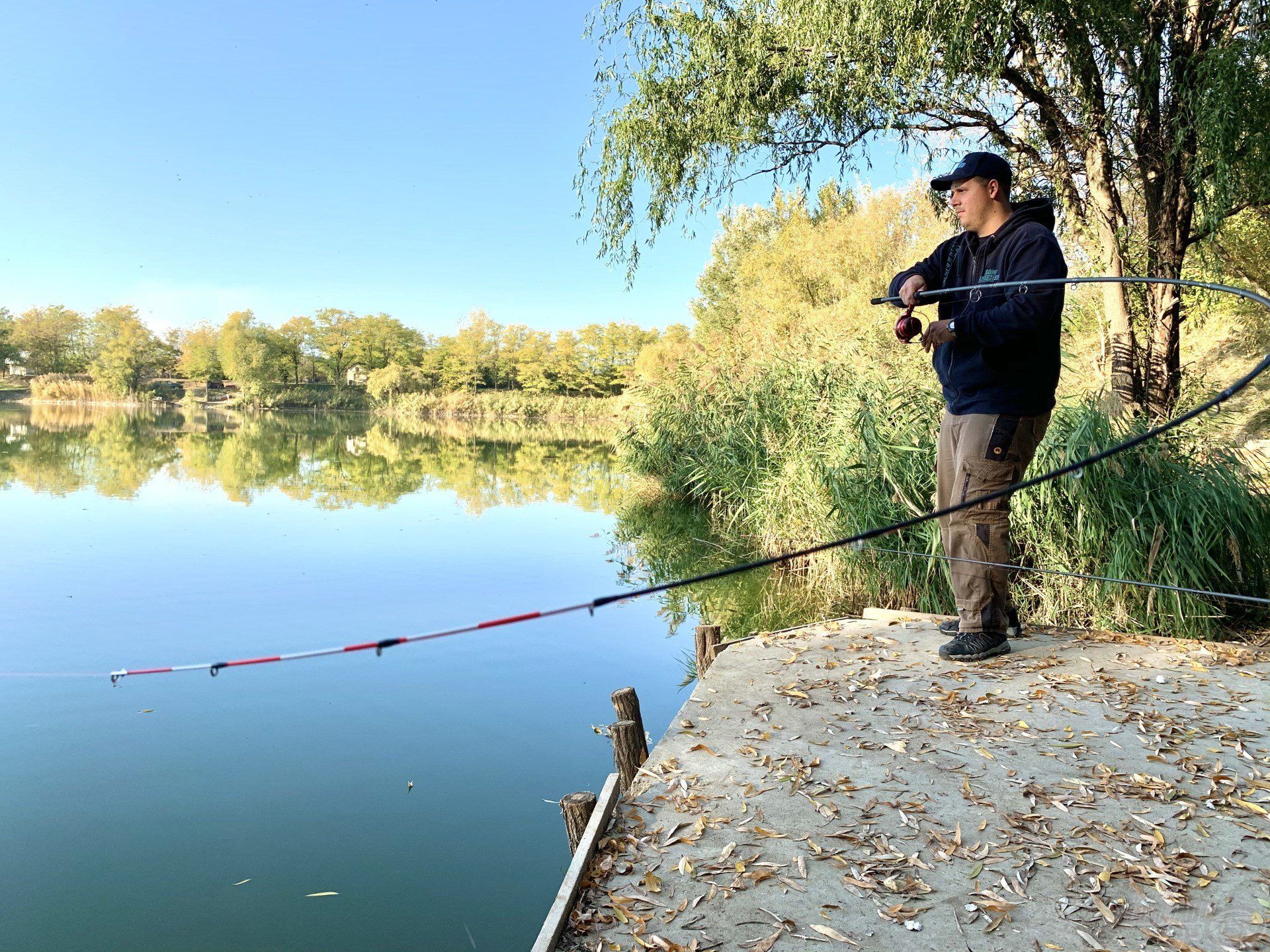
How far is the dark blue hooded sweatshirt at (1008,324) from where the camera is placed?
3229mm

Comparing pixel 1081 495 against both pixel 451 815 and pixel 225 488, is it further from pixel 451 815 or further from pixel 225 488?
pixel 225 488

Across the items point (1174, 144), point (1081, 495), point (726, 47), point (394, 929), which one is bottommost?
point (394, 929)

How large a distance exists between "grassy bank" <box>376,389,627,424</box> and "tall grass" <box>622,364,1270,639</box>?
1383 inches

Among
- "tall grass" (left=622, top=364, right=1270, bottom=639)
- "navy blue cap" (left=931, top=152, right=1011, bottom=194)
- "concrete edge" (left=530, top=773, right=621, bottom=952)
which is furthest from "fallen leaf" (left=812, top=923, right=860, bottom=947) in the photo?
"tall grass" (left=622, top=364, right=1270, bottom=639)

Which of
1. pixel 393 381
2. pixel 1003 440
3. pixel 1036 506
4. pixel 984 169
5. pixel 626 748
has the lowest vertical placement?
pixel 626 748

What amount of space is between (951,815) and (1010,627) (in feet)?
6.35

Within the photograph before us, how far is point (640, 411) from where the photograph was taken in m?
14.0

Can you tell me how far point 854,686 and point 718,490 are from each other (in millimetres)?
7047

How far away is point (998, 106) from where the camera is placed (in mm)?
6695

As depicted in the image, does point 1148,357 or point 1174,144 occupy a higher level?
point 1174,144

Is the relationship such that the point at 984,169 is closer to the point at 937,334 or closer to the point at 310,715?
the point at 937,334

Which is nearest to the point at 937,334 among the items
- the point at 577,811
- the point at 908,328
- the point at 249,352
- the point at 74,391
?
the point at 908,328

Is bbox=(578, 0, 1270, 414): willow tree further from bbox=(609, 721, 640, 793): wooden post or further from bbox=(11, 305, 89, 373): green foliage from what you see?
bbox=(11, 305, 89, 373): green foliage

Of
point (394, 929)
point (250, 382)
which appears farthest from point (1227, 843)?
point (250, 382)
